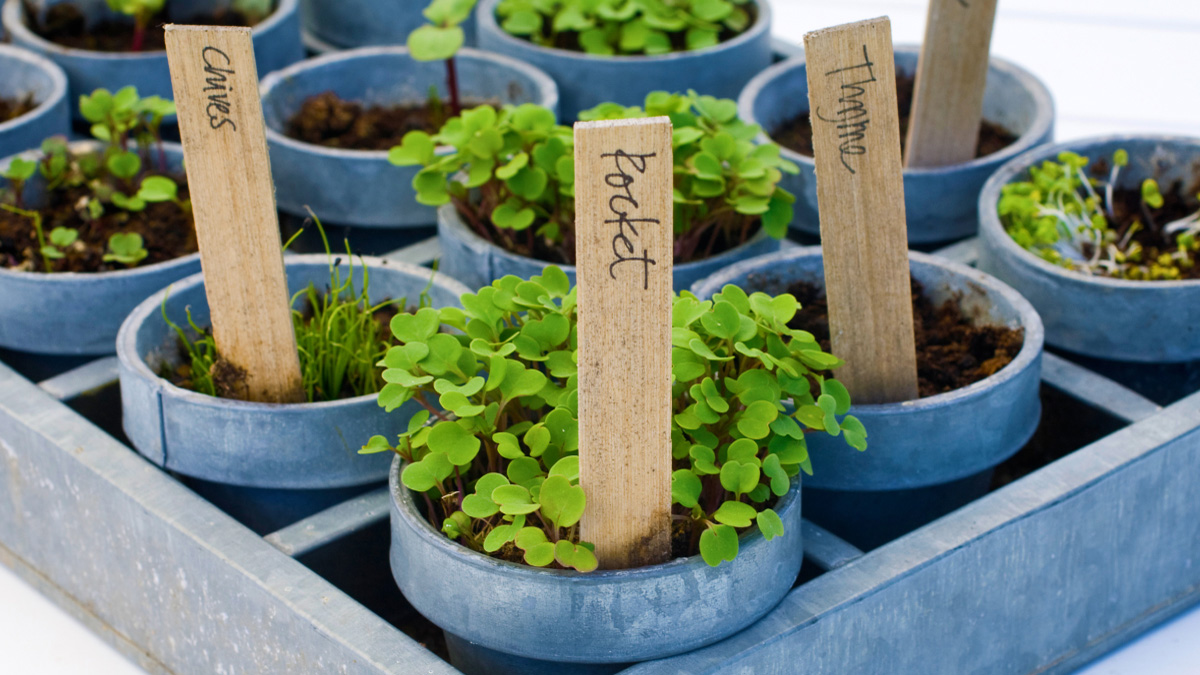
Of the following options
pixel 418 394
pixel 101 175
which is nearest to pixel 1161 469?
pixel 418 394

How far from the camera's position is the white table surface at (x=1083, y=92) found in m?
1.50

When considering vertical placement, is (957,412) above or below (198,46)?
below

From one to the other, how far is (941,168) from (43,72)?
1600 mm

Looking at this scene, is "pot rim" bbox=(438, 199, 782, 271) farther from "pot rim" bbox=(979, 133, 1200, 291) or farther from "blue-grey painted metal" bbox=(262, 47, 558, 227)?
"pot rim" bbox=(979, 133, 1200, 291)

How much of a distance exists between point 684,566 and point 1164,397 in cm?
96

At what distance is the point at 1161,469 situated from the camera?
1.42 m

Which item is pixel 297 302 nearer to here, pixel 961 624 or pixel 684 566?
pixel 684 566

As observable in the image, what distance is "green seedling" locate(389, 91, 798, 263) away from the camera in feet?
5.22

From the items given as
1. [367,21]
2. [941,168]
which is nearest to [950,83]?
[941,168]

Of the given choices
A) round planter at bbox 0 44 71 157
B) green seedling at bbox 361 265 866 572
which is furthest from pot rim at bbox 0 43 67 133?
green seedling at bbox 361 265 866 572

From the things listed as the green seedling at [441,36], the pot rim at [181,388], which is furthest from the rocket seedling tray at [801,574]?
the green seedling at [441,36]

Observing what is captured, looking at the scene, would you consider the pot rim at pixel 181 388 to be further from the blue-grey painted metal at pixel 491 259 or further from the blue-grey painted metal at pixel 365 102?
the blue-grey painted metal at pixel 365 102

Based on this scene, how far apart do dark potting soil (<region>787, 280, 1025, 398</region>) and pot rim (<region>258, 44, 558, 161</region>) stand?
0.67 meters

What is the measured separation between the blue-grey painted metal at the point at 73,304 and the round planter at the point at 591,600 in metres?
0.71
